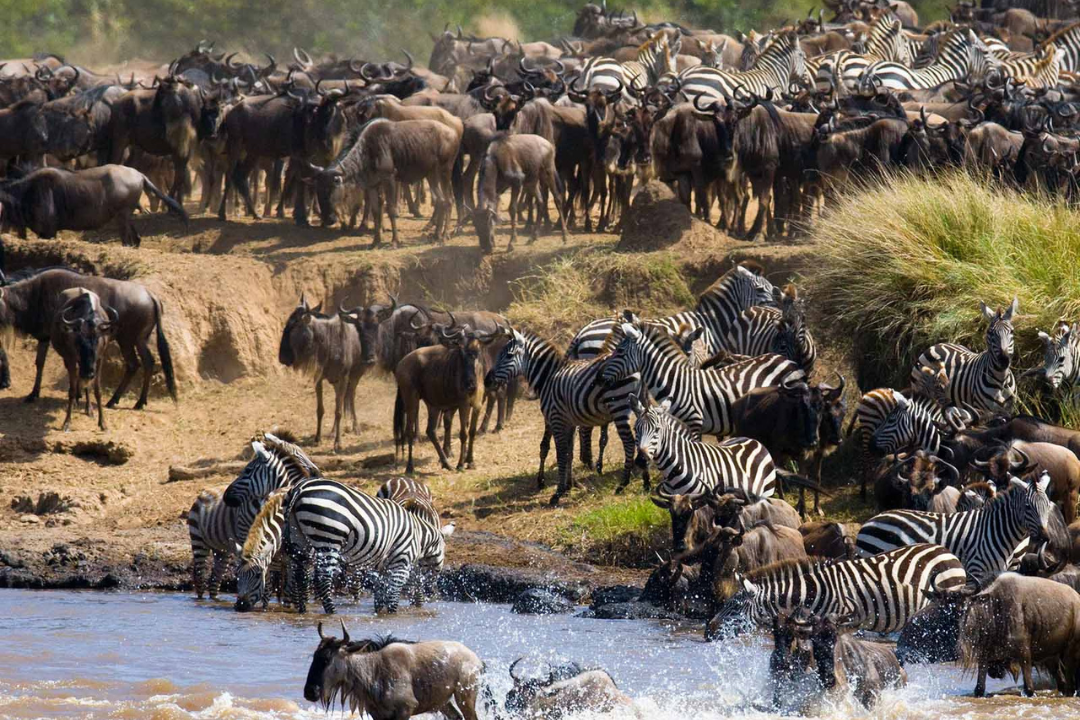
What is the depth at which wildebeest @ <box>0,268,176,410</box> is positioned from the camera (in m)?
16.9

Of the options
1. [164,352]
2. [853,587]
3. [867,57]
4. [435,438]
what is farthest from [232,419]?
[867,57]

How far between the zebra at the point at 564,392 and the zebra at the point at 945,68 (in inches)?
509

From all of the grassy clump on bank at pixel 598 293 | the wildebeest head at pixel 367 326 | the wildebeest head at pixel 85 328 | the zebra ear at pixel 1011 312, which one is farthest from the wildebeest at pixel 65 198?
the zebra ear at pixel 1011 312

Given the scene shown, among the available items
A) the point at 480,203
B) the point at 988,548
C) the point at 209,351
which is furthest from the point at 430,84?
the point at 988,548

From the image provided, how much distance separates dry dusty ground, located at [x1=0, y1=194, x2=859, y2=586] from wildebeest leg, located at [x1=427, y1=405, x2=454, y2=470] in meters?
0.12

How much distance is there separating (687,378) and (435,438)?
2603 millimetres

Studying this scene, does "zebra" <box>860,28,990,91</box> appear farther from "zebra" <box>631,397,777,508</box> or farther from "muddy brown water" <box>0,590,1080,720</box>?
"muddy brown water" <box>0,590,1080,720</box>

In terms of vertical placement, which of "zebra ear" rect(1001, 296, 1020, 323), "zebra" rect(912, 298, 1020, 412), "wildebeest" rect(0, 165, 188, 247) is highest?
"wildebeest" rect(0, 165, 188, 247)

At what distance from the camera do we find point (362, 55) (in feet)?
140

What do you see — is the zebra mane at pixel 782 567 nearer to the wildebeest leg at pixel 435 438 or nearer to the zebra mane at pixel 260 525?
the zebra mane at pixel 260 525

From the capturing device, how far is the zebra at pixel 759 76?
2433 cm

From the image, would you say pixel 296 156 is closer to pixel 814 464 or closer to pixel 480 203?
pixel 480 203

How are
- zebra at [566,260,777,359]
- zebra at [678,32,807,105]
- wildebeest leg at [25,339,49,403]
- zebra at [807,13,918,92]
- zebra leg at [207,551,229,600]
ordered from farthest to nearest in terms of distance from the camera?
zebra at [807,13,918,92] → zebra at [678,32,807,105] → wildebeest leg at [25,339,49,403] → zebra at [566,260,777,359] → zebra leg at [207,551,229,600]

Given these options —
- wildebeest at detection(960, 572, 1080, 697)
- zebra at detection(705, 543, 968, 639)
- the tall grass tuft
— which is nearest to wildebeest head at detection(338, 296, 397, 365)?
the tall grass tuft
